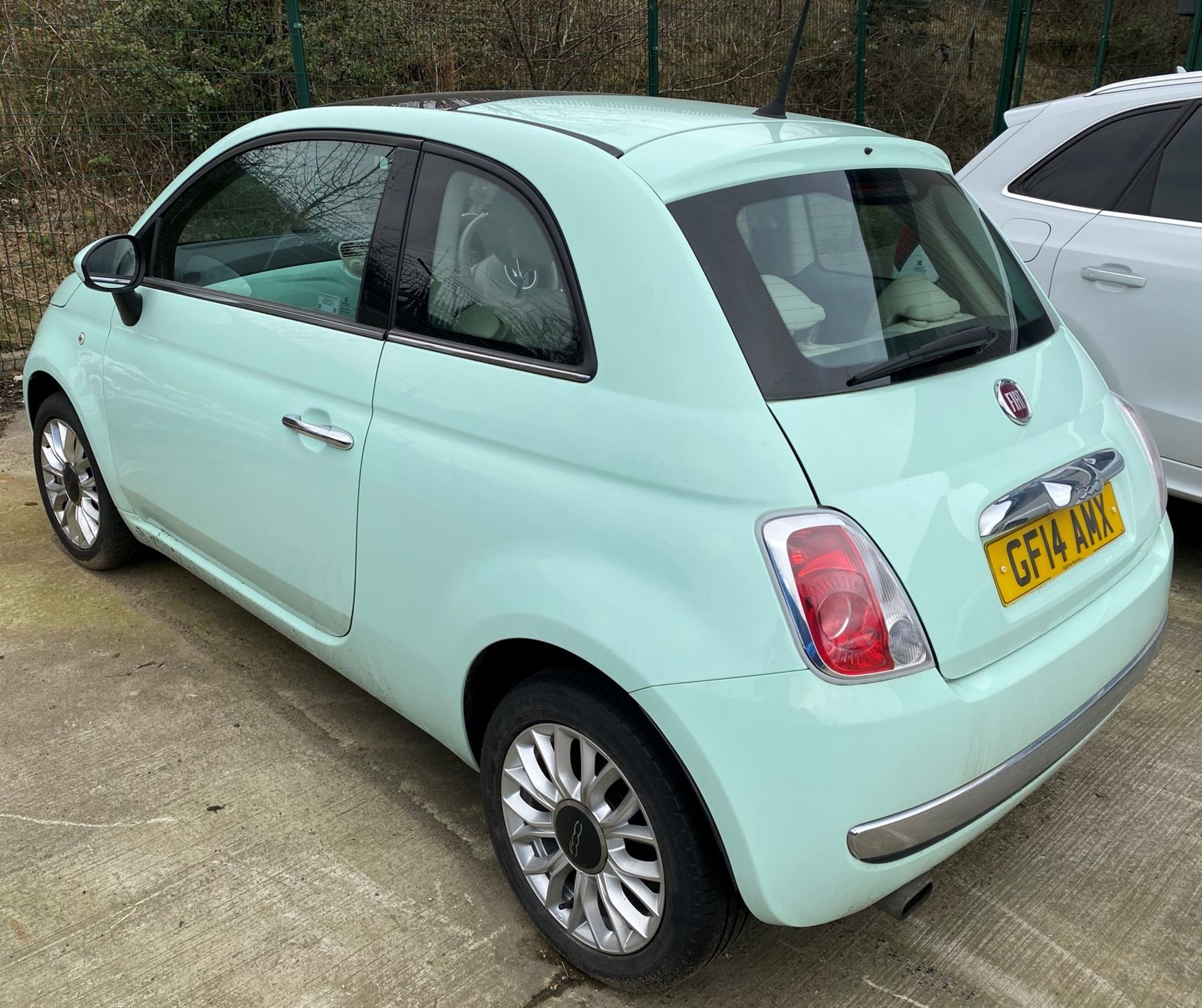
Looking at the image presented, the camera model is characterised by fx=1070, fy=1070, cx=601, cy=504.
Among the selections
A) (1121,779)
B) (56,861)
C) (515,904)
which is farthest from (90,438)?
(1121,779)

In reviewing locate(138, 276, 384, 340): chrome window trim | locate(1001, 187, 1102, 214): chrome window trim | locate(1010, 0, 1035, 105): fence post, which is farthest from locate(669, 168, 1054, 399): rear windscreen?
locate(1010, 0, 1035, 105): fence post

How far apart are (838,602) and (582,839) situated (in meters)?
0.75

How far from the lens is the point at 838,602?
68.3 inches

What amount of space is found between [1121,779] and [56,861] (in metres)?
2.66

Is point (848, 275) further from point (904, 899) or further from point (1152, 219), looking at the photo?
point (1152, 219)

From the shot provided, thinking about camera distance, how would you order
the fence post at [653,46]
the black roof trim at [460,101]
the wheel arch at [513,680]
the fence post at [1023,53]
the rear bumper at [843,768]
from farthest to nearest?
the fence post at [1023,53] < the fence post at [653,46] < the black roof trim at [460,101] < the wheel arch at [513,680] < the rear bumper at [843,768]

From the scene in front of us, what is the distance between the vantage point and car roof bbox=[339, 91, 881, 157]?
2.21m

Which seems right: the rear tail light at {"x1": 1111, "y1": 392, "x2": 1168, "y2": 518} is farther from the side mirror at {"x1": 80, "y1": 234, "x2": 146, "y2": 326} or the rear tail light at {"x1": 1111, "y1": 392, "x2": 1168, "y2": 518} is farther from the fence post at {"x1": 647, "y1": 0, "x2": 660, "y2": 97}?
the fence post at {"x1": 647, "y1": 0, "x2": 660, "y2": 97}

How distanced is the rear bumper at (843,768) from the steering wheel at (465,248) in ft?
3.30

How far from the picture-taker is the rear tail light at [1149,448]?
2.47 metres

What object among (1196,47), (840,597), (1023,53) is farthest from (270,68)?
(1196,47)

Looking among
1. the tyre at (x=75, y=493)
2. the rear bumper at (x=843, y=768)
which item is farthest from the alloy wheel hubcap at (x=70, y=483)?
the rear bumper at (x=843, y=768)

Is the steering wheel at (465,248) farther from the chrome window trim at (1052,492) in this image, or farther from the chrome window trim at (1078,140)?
the chrome window trim at (1078,140)

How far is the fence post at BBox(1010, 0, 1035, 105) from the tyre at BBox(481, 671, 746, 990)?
36.4 ft
